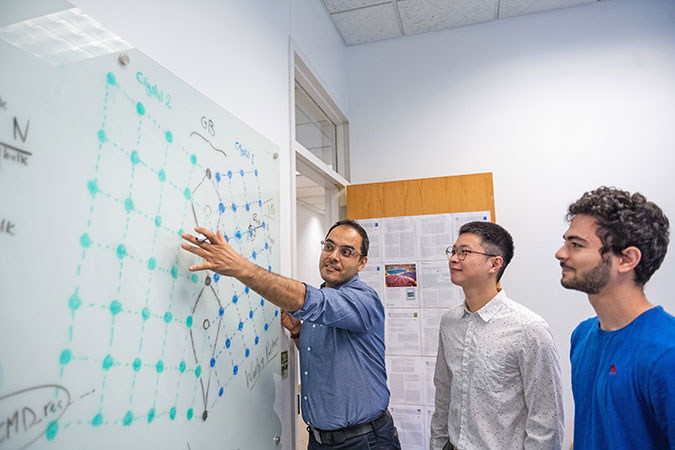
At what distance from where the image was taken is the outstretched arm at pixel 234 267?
111 cm

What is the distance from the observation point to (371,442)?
1.61 meters

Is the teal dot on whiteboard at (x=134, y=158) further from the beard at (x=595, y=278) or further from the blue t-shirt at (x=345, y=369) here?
the beard at (x=595, y=278)

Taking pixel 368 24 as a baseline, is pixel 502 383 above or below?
below

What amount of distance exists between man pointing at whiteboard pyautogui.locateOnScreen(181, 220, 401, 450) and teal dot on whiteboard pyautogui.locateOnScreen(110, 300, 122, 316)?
0.63 m

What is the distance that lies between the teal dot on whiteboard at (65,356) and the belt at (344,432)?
3.53 ft

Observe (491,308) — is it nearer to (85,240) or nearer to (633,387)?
(633,387)

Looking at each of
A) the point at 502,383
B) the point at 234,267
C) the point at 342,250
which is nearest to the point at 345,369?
the point at 342,250

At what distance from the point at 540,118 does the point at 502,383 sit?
1986 millimetres

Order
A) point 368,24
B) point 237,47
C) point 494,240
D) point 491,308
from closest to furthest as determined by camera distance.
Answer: point 237,47, point 491,308, point 494,240, point 368,24

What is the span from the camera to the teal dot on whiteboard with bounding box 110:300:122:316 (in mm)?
904

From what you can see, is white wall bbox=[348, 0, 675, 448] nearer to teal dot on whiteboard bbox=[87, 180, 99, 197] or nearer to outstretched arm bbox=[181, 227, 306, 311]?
outstretched arm bbox=[181, 227, 306, 311]

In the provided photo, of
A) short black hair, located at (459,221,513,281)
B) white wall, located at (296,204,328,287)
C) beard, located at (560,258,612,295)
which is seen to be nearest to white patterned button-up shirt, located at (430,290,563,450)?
short black hair, located at (459,221,513,281)

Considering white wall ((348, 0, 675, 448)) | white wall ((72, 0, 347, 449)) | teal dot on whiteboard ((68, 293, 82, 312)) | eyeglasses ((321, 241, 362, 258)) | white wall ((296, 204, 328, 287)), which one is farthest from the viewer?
white wall ((296, 204, 328, 287))

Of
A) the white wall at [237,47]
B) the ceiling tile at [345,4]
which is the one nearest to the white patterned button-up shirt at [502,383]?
the white wall at [237,47]
